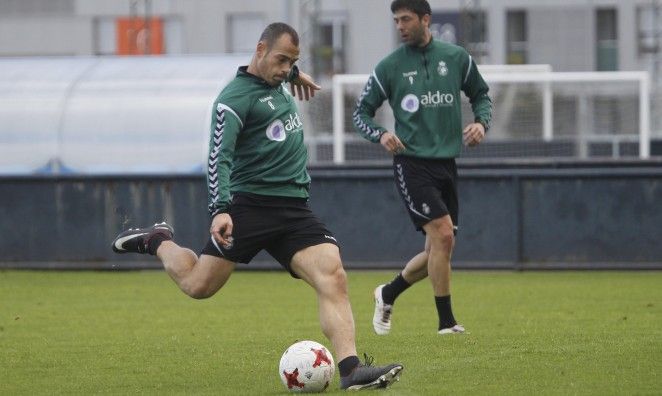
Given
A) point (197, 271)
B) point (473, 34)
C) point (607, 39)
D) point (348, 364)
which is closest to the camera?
point (348, 364)

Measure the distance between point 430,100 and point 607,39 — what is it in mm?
36780

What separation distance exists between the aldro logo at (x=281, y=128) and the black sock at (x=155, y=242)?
1.30 metres

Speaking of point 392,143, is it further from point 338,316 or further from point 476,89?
point 338,316

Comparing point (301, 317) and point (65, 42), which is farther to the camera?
point (65, 42)

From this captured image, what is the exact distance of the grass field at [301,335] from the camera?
896 centimetres

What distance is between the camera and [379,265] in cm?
1867

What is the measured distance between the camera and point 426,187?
11.3m

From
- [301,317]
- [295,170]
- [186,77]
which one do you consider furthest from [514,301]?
[186,77]

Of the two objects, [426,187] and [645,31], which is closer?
[426,187]

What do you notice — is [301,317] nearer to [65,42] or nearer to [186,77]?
[186,77]

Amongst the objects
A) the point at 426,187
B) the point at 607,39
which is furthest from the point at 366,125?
the point at 607,39

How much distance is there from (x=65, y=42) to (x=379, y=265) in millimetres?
33239

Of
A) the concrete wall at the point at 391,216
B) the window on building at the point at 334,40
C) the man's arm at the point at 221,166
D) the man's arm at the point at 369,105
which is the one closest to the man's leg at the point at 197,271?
the man's arm at the point at 221,166

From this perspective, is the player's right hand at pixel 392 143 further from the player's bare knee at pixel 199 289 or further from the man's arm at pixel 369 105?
the player's bare knee at pixel 199 289
